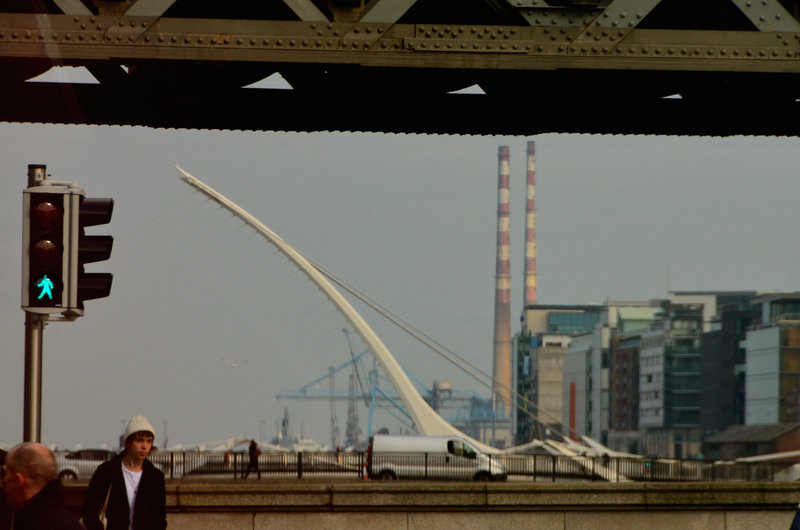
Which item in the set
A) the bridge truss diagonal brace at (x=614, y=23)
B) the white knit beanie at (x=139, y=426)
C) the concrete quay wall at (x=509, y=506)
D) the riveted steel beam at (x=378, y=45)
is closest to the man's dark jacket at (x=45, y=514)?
the white knit beanie at (x=139, y=426)

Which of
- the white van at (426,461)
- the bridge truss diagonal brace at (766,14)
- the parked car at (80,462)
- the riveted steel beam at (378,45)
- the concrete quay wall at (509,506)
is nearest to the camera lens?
the riveted steel beam at (378,45)

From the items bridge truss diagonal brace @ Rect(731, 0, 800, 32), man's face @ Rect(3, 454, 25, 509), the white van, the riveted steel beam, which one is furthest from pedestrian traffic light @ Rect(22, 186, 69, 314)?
the white van

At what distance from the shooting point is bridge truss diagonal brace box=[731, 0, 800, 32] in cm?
792

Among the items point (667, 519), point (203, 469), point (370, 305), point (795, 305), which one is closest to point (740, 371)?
point (795, 305)

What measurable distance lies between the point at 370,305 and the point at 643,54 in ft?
242

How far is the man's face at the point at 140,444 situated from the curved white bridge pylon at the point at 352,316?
3128 inches

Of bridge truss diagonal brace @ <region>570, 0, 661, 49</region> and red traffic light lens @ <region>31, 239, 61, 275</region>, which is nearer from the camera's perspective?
bridge truss diagonal brace @ <region>570, 0, 661, 49</region>

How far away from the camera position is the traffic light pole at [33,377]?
957 cm

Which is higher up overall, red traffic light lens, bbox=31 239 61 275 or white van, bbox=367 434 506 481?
red traffic light lens, bbox=31 239 61 275

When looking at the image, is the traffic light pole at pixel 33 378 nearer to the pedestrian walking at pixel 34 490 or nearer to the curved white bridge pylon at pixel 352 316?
the pedestrian walking at pixel 34 490

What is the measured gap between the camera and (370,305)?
81438mm

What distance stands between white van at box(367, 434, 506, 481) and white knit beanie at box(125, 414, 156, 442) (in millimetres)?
32938

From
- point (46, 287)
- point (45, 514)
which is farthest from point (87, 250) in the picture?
point (45, 514)

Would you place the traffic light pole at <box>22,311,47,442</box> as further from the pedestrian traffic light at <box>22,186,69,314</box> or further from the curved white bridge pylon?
the curved white bridge pylon
